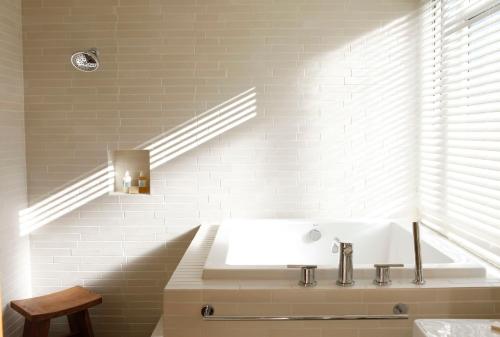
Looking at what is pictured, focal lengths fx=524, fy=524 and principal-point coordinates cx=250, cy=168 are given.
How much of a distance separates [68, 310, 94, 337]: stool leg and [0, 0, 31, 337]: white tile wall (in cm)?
36

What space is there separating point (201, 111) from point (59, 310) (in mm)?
1640

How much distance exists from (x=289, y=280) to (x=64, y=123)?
7.17ft

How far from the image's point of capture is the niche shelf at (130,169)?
155 inches

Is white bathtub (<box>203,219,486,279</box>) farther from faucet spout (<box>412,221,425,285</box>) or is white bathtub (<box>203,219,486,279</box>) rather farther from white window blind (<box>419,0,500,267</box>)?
faucet spout (<box>412,221,425,285</box>)

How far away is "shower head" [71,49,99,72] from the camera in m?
3.60

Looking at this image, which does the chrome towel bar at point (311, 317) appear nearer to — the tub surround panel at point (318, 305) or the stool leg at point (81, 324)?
the tub surround panel at point (318, 305)

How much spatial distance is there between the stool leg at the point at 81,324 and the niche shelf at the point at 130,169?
905mm

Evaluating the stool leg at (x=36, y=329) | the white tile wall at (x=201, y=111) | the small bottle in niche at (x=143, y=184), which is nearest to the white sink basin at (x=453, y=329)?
the white tile wall at (x=201, y=111)

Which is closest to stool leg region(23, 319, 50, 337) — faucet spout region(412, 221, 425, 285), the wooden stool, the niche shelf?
the wooden stool

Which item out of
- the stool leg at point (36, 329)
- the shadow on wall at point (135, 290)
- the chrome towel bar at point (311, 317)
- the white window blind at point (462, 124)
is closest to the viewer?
the chrome towel bar at point (311, 317)

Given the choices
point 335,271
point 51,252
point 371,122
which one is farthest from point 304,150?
point 51,252

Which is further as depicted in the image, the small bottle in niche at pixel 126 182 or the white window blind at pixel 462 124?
the small bottle in niche at pixel 126 182

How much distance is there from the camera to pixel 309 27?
377 cm

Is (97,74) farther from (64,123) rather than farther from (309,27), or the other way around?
(309,27)
